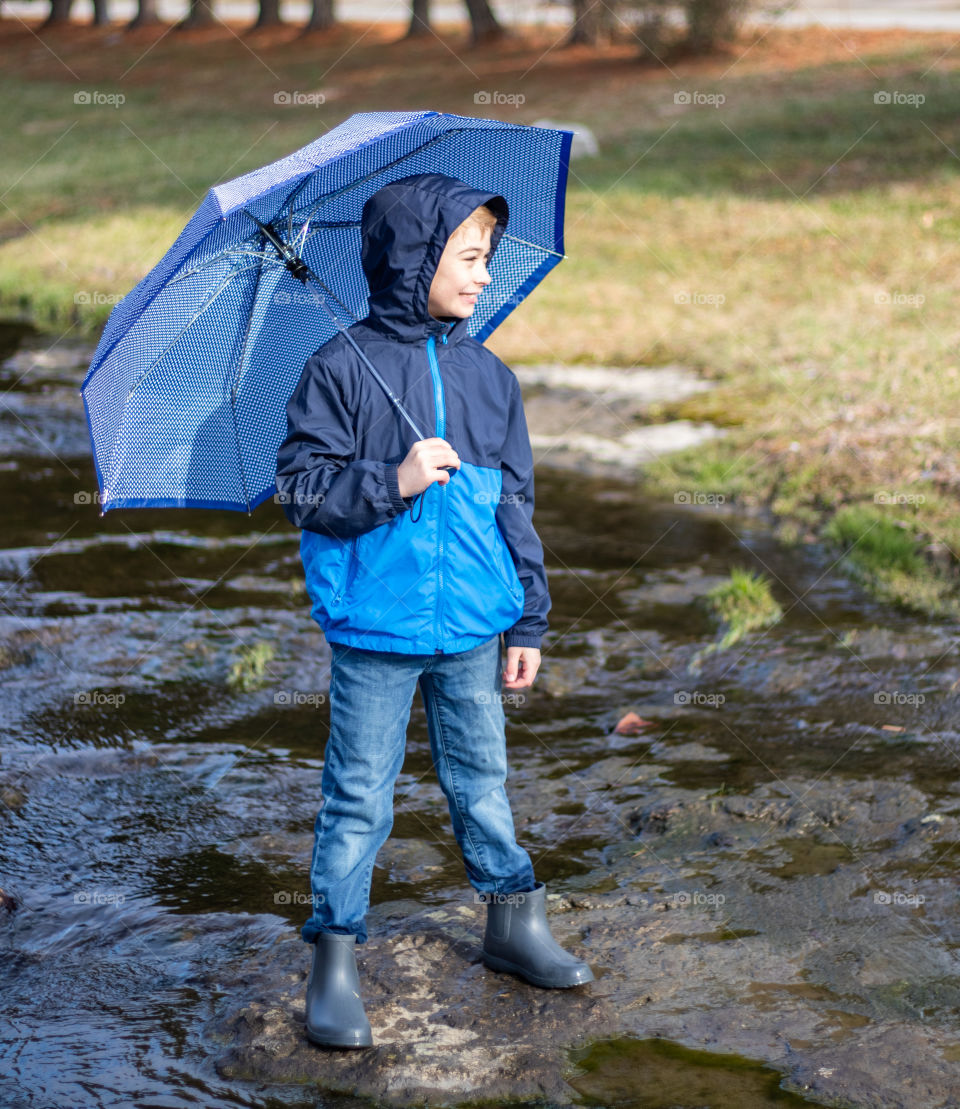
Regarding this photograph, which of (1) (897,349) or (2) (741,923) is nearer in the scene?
(2) (741,923)

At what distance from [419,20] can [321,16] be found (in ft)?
9.66

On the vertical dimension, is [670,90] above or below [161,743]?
above

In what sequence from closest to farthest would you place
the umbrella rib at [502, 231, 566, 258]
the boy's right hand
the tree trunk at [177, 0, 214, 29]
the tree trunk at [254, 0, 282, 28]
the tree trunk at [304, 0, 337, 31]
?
the boy's right hand, the umbrella rib at [502, 231, 566, 258], the tree trunk at [304, 0, 337, 31], the tree trunk at [254, 0, 282, 28], the tree trunk at [177, 0, 214, 29]

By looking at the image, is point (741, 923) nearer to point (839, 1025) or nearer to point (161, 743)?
point (839, 1025)

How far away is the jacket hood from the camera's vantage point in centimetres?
269

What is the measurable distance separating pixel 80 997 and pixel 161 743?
1415 mm

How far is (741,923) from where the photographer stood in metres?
3.22

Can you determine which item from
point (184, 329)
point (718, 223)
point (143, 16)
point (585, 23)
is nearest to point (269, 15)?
point (143, 16)

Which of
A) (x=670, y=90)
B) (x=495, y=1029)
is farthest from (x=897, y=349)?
(x=670, y=90)

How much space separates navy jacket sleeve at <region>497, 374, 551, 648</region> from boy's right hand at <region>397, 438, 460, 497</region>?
30 cm

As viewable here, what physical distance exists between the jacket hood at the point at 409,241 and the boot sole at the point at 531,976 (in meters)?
1.47

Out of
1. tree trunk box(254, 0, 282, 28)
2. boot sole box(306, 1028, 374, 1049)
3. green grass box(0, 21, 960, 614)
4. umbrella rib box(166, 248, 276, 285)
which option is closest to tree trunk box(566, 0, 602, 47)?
green grass box(0, 21, 960, 614)

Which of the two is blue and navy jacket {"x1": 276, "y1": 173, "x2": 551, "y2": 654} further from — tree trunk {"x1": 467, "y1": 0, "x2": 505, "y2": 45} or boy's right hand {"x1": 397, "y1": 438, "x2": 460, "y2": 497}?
tree trunk {"x1": 467, "y1": 0, "x2": 505, "y2": 45}

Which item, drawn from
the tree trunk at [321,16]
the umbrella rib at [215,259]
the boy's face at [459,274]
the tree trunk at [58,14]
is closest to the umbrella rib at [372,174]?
the umbrella rib at [215,259]
